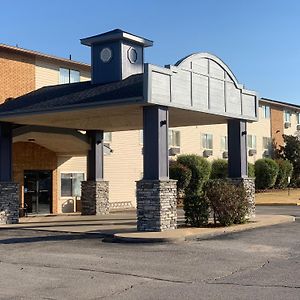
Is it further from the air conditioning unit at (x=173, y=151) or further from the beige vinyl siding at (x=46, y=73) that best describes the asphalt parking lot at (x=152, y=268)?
the air conditioning unit at (x=173, y=151)

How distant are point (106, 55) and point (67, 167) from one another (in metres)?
9.79

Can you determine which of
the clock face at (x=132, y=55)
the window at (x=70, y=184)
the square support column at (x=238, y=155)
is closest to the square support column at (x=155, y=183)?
the clock face at (x=132, y=55)

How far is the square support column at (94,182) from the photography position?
27703mm

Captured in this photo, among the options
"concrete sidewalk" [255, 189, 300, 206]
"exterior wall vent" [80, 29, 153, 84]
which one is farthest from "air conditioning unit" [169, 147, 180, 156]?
"exterior wall vent" [80, 29, 153, 84]

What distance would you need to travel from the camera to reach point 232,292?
924 cm

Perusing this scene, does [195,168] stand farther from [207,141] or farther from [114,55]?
[114,55]

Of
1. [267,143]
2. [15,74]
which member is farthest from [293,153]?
[15,74]

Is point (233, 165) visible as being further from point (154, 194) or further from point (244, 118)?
point (154, 194)

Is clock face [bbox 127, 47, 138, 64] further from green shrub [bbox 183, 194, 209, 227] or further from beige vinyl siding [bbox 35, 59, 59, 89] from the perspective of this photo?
beige vinyl siding [bbox 35, 59, 59, 89]

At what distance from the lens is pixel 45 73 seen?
95.5 ft

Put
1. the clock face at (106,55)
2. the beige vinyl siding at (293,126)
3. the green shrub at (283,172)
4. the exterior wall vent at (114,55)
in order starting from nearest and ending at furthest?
the exterior wall vent at (114,55) → the clock face at (106,55) → the green shrub at (283,172) → the beige vinyl siding at (293,126)

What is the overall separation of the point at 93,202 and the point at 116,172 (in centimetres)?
660

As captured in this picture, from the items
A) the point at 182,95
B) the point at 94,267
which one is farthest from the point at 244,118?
the point at 94,267

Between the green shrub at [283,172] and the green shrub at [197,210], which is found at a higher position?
the green shrub at [283,172]
